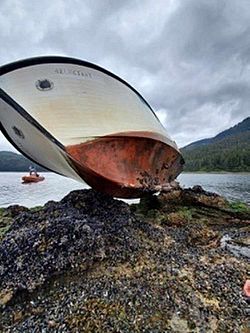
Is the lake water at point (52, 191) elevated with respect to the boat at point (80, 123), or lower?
lower

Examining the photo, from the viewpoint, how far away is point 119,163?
8.35 meters

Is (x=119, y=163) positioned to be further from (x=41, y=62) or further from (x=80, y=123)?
(x=41, y=62)

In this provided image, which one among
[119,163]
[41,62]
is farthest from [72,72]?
[119,163]

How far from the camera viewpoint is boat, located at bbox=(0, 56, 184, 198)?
7883 mm

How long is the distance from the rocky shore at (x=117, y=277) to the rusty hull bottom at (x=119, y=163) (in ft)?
3.48

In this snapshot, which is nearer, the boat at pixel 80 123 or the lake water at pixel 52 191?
the boat at pixel 80 123

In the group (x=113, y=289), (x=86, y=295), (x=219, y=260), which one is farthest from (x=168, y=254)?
(x=86, y=295)

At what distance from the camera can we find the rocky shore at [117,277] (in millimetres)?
4482

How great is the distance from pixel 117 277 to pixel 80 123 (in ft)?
14.4

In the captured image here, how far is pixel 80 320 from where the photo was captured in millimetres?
4461

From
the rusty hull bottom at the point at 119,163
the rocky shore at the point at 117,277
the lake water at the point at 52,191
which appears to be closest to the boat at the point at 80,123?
the rusty hull bottom at the point at 119,163

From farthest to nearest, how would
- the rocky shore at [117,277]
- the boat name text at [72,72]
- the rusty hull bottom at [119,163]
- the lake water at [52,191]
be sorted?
the lake water at [52,191], the boat name text at [72,72], the rusty hull bottom at [119,163], the rocky shore at [117,277]

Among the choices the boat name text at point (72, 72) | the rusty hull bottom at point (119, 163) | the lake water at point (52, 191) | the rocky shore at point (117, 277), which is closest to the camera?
the rocky shore at point (117, 277)

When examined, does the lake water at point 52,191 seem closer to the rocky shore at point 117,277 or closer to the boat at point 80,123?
the boat at point 80,123
